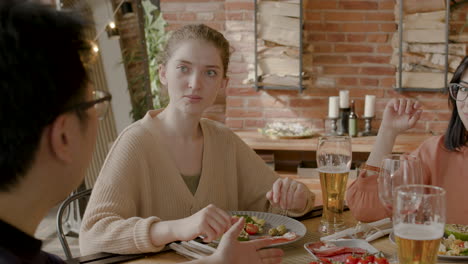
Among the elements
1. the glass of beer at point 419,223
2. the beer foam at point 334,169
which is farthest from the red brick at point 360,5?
the glass of beer at point 419,223

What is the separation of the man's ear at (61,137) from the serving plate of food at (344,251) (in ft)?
2.22

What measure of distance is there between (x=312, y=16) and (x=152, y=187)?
8.03 feet

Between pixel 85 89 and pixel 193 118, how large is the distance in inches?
39.2

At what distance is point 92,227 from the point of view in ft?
4.67

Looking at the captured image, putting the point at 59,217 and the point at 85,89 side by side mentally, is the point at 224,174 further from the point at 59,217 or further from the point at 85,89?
the point at 85,89

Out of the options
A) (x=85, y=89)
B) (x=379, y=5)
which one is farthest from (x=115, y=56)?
(x=85, y=89)

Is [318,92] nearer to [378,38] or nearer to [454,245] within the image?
[378,38]

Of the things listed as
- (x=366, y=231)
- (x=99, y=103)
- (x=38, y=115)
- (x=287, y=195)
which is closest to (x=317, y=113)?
(x=287, y=195)

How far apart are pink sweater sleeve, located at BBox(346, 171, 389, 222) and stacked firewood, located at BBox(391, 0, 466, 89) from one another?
219 centimetres

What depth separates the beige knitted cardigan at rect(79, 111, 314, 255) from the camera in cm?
139

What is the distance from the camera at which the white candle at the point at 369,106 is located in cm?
360

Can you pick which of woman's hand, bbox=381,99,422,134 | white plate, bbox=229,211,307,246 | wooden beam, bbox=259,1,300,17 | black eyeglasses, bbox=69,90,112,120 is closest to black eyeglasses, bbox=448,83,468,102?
woman's hand, bbox=381,99,422,134

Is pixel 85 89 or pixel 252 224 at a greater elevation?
pixel 85 89

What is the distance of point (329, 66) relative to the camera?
12.5ft
